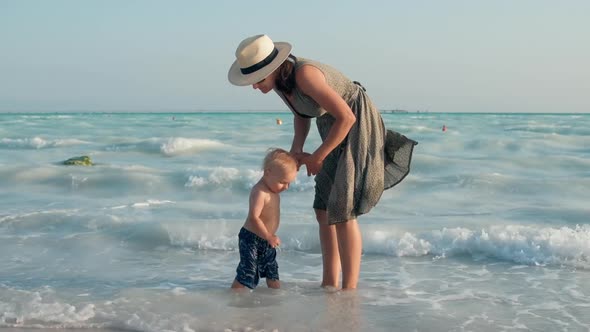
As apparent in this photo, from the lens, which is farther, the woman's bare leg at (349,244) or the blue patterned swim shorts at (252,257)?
the blue patterned swim shorts at (252,257)

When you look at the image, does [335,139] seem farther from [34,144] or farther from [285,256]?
[34,144]

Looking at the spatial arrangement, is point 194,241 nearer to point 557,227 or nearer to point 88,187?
point 557,227

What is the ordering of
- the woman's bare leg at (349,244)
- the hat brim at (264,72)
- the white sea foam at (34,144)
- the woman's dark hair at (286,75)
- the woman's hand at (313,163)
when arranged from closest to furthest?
the hat brim at (264,72) < the woman's dark hair at (286,75) < the woman's hand at (313,163) < the woman's bare leg at (349,244) < the white sea foam at (34,144)

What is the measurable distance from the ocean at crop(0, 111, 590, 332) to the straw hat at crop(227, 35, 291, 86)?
1.35 meters

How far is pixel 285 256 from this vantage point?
6133 mm

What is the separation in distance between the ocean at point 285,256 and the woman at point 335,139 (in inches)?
18.2

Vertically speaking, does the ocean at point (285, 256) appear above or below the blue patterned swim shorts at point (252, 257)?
below

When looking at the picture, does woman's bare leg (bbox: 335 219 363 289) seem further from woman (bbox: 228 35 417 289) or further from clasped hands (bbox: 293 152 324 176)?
clasped hands (bbox: 293 152 324 176)

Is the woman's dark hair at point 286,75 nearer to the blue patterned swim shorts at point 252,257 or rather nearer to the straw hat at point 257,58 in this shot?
the straw hat at point 257,58

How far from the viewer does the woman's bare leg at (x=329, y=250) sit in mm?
4633

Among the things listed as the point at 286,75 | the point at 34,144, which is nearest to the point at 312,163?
the point at 286,75

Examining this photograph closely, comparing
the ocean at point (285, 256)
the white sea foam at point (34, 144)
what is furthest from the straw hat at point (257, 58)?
the white sea foam at point (34, 144)

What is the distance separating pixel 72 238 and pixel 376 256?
108 inches

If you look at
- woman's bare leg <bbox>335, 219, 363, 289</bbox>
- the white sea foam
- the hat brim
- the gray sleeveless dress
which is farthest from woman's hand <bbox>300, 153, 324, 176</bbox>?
the white sea foam
